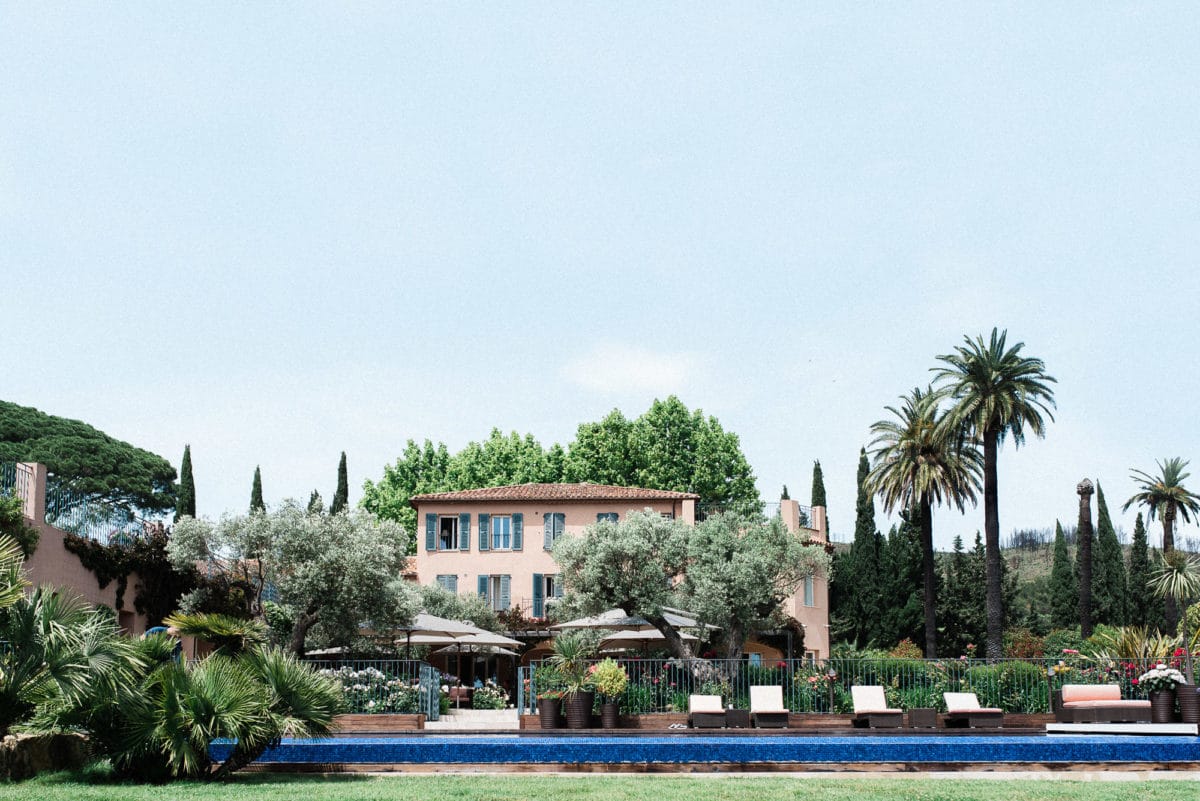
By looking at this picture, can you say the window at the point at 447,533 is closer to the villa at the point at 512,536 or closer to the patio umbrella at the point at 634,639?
the villa at the point at 512,536

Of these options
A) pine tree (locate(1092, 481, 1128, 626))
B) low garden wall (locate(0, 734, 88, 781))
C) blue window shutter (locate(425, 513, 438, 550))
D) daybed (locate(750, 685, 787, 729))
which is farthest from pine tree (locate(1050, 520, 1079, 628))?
low garden wall (locate(0, 734, 88, 781))

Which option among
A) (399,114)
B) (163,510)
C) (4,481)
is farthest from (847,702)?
(163,510)

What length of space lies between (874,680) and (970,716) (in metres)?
2.32

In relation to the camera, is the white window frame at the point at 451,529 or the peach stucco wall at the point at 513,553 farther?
the white window frame at the point at 451,529

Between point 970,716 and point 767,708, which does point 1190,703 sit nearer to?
point 970,716

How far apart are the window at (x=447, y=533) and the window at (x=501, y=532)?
1.44 metres

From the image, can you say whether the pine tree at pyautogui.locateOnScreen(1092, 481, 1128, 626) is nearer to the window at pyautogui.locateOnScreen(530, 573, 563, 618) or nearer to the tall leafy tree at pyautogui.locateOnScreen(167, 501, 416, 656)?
the window at pyautogui.locateOnScreen(530, 573, 563, 618)

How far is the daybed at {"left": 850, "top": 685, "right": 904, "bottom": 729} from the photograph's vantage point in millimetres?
21375

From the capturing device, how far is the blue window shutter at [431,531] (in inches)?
1865

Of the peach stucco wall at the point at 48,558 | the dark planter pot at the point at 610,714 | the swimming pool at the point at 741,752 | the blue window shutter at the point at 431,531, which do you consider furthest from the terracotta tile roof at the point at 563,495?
the swimming pool at the point at 741,752

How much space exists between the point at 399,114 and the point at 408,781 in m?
9.36

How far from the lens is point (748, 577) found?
92.3 ft

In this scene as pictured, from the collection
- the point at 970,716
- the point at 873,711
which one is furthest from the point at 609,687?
the point at 970,716

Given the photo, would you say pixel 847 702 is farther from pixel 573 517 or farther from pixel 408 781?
pixel 573 517
